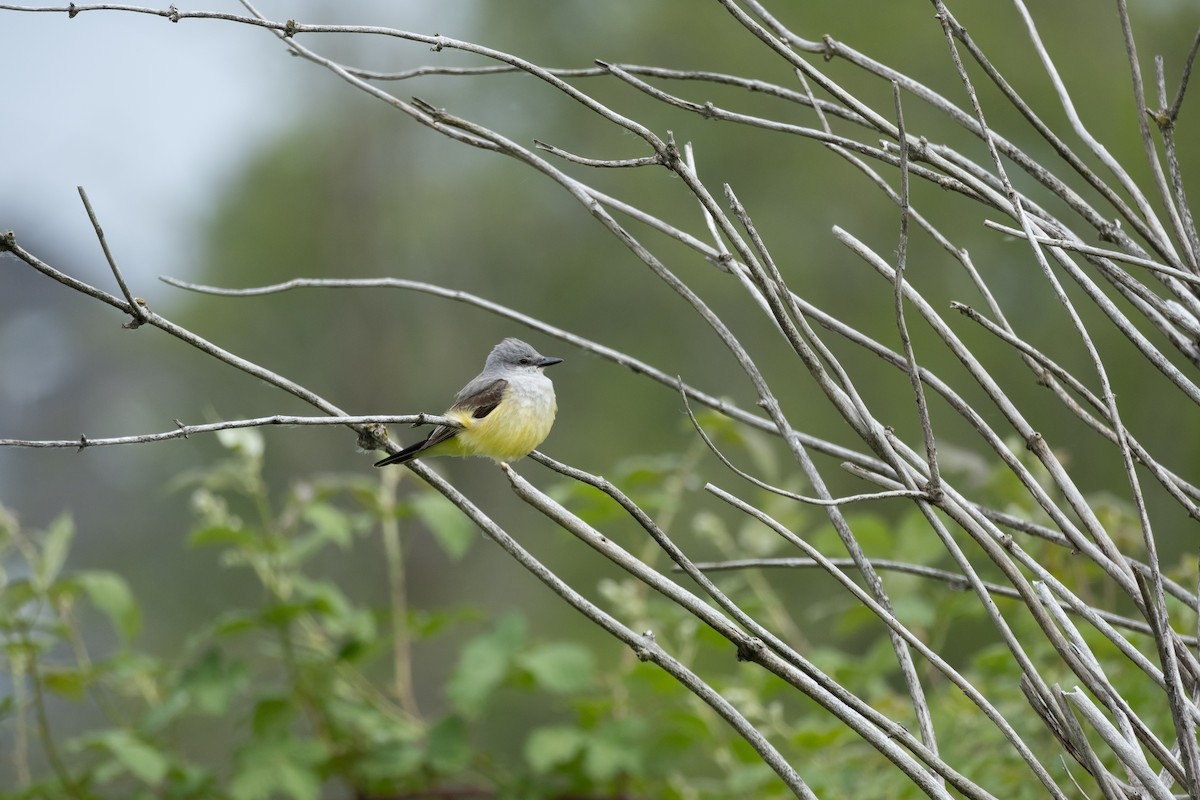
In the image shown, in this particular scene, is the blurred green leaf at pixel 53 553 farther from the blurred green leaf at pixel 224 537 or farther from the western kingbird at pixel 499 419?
the western kingbird at pixel 499 419

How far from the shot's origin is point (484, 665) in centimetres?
273

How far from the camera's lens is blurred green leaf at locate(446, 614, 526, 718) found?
2.63m

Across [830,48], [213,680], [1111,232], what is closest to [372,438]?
[830,48]

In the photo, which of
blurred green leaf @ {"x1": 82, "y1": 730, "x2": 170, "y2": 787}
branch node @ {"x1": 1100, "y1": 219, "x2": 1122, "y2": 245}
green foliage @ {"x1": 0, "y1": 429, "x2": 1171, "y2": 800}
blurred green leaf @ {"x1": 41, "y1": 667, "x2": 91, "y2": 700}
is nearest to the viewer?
branch node @ {"x1": 1100, "y1": 219, "x2": 1122, "y2": 245}

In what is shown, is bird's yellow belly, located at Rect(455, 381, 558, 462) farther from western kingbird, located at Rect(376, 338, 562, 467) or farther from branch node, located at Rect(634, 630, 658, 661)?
branch node, located at Rect(634, 630, 658, 661)

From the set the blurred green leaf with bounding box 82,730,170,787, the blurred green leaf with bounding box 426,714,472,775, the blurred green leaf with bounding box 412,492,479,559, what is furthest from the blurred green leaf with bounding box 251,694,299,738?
the blurred green leaf with bounding box 412,492,479,559

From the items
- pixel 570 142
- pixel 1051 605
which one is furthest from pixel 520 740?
pixel 1051 605

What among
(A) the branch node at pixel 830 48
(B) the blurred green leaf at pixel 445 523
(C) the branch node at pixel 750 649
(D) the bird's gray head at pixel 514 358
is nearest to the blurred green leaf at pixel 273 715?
(B) the blurred green leaf at pixel 445 523

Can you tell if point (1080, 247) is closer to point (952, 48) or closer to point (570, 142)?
point (952, 48)

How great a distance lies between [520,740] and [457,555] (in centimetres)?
819

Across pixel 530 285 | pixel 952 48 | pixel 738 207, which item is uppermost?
pixel 952 48

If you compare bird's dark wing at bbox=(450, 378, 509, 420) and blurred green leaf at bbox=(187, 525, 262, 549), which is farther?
bird's dark wing at bbox=(450, 378, 509, 420)

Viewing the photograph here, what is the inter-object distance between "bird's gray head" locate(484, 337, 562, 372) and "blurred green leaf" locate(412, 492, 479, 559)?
1.98 feet

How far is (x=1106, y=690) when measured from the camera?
1.20m
